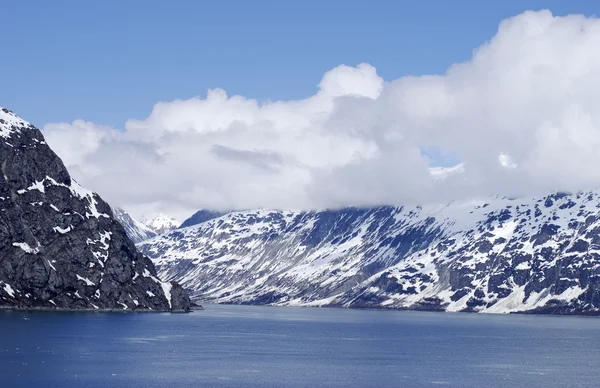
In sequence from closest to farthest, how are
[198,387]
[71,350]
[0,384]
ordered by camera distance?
[0,384], [198,387], [71,350]

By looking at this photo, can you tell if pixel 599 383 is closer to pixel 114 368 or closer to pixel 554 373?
pixel 554 373

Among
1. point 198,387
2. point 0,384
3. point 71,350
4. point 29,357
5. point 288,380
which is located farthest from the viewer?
point 71,350

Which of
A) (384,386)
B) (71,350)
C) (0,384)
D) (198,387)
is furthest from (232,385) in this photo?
(71,350)

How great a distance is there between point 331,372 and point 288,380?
1607 centimetres

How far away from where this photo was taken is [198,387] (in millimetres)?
153125

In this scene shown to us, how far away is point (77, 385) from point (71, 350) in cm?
5532

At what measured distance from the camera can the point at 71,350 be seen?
199375 millimetres

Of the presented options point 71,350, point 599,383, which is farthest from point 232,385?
point 599,383

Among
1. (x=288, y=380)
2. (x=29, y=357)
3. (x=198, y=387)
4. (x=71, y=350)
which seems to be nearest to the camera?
(x=198, y=387)

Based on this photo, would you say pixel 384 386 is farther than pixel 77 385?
Yes

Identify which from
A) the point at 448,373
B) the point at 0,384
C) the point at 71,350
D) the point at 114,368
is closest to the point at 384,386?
the point at 448,373

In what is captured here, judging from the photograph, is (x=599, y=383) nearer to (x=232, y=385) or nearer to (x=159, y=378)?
(x=232, y=385)

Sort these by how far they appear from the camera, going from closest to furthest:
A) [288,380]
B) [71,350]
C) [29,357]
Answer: [288,380], [29,357], [71,350]

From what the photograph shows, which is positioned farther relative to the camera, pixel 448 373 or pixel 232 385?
pixel 448 373
